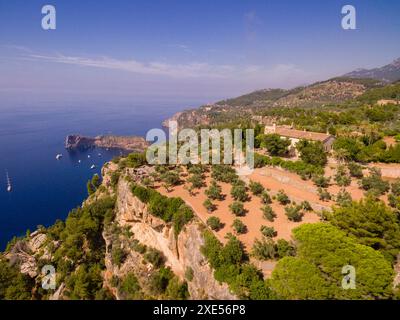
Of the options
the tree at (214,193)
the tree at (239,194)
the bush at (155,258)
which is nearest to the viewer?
the bush at (155,258)

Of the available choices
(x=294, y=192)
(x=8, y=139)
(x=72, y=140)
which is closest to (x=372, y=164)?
(x=294, y=192)

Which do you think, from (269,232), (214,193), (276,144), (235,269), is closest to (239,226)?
(269,232)

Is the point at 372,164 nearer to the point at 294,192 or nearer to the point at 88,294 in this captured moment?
the point at 294,192

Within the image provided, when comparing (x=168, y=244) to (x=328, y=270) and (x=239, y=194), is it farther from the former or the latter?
(x=328, y=270)

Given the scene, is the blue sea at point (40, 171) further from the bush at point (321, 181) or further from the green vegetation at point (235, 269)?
the bush at point (321, 181)

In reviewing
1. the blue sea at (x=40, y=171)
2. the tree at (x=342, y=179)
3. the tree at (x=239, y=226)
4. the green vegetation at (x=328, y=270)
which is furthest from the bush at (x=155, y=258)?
the blue sea at (x=40, y=171)

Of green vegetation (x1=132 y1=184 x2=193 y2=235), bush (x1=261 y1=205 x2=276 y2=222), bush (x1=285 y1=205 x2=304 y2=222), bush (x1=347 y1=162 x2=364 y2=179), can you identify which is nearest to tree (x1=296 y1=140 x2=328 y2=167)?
bush (x1=347 y1=162 x2=364 y2=179)
